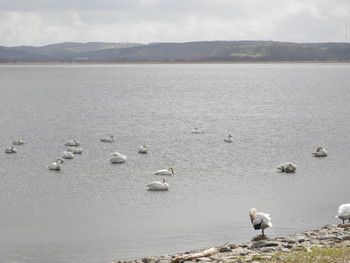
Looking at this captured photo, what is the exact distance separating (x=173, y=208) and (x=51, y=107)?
51249mm

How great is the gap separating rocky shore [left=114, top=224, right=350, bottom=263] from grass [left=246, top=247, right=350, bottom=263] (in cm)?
27

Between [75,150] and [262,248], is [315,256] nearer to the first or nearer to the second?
[262,248]

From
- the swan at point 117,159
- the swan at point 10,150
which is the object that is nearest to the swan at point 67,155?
the swan at point 117,159

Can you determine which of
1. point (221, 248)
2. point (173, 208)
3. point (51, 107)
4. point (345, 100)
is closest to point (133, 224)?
point (173, 208)

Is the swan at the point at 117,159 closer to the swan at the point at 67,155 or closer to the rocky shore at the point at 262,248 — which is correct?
the swan at the point at 67,155

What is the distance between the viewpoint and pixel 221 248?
16438mm

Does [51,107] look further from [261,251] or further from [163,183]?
[261,251]

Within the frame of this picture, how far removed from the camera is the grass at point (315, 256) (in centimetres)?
1357

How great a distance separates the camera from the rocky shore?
1491cm

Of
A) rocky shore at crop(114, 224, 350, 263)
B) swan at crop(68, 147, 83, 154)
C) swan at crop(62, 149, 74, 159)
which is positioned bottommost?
rocky shore at crop(114, 224, 350, 263)

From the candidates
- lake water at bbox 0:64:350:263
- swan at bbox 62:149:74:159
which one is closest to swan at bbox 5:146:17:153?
lake water at bbox 0:64:350:263

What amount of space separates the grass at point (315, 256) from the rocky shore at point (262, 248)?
0.27 m

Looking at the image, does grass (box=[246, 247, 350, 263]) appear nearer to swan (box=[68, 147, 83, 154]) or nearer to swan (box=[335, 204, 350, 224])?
swan (box=[335, 204, 350, 224])

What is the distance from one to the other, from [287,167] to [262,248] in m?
13.1
